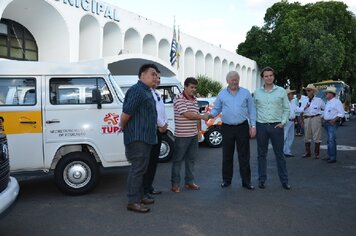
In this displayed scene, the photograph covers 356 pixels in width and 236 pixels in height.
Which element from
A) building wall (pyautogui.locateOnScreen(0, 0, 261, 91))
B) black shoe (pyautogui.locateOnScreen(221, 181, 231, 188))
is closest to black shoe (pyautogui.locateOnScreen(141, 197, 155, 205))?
black shoe (pyautogui.locateOnScreen(221, 181, 231, 188))

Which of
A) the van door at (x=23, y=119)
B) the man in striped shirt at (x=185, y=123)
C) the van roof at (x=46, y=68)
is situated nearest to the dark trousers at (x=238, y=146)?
the man in striped shirt at (x=185, y=123)

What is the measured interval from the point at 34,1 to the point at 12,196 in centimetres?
1546

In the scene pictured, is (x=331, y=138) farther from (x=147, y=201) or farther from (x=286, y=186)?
(x=147, y=201)

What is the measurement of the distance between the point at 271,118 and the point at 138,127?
2.48 m

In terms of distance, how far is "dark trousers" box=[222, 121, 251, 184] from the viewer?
639 cm

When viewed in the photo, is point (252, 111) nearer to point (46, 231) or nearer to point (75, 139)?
point (75, 139)

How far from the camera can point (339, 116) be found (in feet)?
28.9

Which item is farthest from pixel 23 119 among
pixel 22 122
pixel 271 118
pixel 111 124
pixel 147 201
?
pixel 271 118

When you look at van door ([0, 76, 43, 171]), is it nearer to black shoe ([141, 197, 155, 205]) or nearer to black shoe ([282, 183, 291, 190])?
black shoe ([141, 197, 155, 205])

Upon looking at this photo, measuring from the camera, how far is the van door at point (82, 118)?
6.00 meters

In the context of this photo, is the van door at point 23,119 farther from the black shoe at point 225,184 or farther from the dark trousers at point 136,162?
the black shoe at point 225,184

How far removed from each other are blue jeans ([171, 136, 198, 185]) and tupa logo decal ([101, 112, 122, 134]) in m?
0.98

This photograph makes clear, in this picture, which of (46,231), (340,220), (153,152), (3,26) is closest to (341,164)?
(340,220)

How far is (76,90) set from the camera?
6211mm
